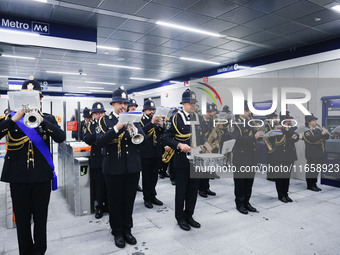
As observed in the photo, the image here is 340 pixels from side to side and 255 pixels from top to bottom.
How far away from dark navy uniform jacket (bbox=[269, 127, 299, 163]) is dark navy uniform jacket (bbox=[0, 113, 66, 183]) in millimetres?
3984

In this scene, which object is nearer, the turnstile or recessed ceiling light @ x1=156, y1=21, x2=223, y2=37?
the turnstile

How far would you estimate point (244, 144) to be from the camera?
13.4 feet

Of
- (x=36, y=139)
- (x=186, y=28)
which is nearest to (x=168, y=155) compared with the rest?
(x=36, y=139)

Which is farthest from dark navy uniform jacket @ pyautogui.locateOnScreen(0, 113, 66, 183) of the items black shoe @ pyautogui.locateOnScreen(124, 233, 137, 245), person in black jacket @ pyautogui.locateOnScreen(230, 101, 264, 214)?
person in black jacket @ pyautogui.locateOnScreen(230, 101, 264, 214)

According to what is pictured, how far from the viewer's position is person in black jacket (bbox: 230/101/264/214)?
4.07m

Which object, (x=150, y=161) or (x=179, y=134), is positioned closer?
(x=179, y=134)

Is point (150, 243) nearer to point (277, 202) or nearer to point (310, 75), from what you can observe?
point (277, 202)

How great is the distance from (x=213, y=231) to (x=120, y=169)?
1618mm

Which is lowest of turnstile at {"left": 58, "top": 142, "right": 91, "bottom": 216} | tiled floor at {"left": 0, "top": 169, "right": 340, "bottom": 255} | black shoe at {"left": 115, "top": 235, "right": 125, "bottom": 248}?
tiled floor at {"left": 0, "top": 169, "right": 340, "bottom": 255}

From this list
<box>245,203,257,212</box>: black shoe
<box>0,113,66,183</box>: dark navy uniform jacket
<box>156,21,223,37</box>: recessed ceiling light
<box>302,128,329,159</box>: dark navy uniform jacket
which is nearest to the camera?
<box>0,113,66,183</box>: dark navy uniform jacket

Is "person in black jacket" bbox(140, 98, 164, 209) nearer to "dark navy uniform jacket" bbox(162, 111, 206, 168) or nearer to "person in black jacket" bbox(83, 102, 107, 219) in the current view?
"person in black jacket" bbox(83, 102, 107, 219)

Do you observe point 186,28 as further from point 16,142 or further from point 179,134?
point 16,142

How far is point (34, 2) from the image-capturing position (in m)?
4.73

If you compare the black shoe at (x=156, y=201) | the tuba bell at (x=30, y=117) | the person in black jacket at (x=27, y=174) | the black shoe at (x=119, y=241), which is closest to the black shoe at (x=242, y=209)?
the black shoe at (x=156, y=201)
